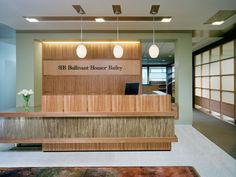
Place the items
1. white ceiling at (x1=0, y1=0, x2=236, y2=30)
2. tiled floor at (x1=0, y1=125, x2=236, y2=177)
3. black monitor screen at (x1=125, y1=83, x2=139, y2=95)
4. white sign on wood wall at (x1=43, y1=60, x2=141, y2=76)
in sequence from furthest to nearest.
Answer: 1. white sign on wood wall at (x1=43, y1=60, x2=141, y2=76)
2. black monitor screen at (x1=125, y1=83, x2=139, y2=95)
3. white ceiling at (x1=0, y1=0, x2=236, y2=30)
4. tiled floor at (x1=0, y1=125, x2=236, y2=177)

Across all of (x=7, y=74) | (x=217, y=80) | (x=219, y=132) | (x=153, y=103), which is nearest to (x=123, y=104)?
(x=153, y=103)

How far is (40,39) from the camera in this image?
699 centimetres

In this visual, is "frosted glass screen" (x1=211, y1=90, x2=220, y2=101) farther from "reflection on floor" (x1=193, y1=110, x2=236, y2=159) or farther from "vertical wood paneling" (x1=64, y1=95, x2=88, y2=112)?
"vertical wood paneling" (x1=64, y1=95, x2=88, y2=112)

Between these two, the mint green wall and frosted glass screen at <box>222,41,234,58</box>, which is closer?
the mint green wall

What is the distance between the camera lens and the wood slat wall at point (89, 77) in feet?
24.0

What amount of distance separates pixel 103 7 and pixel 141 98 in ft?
7.26

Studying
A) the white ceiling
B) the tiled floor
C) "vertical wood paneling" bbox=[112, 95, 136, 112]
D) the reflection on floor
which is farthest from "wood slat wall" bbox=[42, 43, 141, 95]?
the tiled floor

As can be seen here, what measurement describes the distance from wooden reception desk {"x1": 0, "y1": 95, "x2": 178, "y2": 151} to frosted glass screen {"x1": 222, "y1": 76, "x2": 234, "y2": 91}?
4374 mm

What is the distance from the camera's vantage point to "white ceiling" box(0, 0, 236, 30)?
14.6ft

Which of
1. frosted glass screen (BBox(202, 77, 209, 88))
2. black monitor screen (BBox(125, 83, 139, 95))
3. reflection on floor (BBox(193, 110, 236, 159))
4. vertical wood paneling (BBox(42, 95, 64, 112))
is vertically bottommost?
reflection on floor (BBox(193, 110, 236, 159))

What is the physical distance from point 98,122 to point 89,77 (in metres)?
3.23

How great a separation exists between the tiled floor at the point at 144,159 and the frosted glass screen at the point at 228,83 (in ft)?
12.1

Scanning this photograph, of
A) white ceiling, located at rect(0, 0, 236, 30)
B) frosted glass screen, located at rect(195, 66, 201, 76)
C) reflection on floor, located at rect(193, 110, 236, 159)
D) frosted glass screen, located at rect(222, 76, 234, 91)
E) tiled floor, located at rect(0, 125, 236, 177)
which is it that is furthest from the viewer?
frosted glass screen, located at rect(195, 66, 201, 76)

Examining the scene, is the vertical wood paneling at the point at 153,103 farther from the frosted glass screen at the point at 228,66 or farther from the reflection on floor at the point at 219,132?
the frosted glass screen at the point at 228,66
